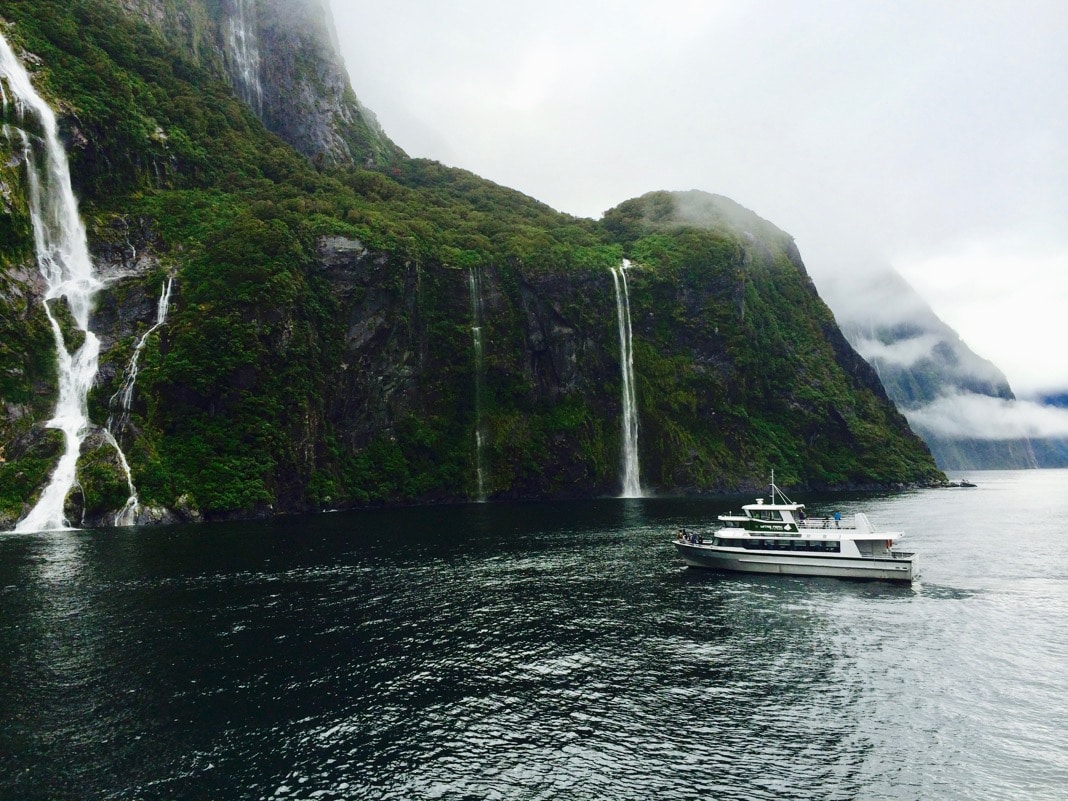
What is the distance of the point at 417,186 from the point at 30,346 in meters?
113

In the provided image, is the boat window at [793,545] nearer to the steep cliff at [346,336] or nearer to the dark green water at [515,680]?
the dark green water at [515,680]

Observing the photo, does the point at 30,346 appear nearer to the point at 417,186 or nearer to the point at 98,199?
the point at 98,199

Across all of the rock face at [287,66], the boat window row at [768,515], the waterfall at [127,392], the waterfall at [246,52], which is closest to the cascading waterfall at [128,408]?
the waterfall at [127,392]

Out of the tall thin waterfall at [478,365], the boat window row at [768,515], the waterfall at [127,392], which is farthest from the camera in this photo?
the tall thin waterfall at [478,365]

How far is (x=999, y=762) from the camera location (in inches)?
762

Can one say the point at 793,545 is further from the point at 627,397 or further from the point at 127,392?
the point at 127,392

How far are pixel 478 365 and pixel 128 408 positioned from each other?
5295 cm

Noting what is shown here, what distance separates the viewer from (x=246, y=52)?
158 meters

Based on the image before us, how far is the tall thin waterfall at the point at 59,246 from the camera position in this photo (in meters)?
70.5

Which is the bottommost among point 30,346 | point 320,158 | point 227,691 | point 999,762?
point 999,762

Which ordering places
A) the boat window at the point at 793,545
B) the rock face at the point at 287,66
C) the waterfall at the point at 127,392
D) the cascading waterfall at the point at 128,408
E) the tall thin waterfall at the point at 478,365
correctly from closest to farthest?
1. the boat window at the point at 793,545
2. the cascading waterfall at the point at 128,408
3. the waterfall at the point at 127,392
4. the tall thin waterfall at the point at 478,365
5. the rock face at the point at 287,66

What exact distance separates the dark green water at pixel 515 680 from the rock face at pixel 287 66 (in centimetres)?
13142

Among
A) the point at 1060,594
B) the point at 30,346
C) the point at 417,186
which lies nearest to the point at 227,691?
the point at 1060,594

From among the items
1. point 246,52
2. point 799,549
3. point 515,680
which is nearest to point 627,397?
point 799,549
